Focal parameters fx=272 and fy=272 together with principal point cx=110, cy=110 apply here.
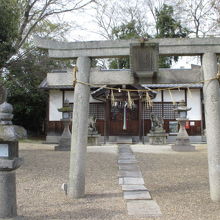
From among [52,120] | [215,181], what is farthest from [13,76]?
[215,181]

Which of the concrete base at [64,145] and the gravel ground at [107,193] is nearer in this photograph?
the gravel ground at [107,193]

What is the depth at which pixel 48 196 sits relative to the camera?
523 centimetres

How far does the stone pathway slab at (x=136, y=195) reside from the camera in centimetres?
509

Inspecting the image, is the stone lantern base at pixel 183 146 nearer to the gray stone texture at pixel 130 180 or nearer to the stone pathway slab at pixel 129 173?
the stone pathway slab at pixel 129 173

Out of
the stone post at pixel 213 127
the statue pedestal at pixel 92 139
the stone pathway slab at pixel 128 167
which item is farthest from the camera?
the statue pedestal at pixel 92 139

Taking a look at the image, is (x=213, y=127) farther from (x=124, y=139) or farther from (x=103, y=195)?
(x=124, y=139)

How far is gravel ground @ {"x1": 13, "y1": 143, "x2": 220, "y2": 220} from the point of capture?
4.22m

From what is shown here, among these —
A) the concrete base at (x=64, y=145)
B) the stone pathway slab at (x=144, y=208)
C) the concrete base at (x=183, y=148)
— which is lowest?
the stone pathway slab at (x=144, y=208)

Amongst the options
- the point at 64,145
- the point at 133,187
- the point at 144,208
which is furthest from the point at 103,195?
the point at 64,145

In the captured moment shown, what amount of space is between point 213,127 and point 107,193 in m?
2.42

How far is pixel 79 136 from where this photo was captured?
199 inches

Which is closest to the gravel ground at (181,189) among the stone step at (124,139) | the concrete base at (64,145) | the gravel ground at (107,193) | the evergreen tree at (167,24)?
the gravel ground at (107,193)

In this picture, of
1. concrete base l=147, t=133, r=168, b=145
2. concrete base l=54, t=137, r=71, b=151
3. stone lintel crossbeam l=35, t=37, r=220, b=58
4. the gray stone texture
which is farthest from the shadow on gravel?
concrete base l=147, t=133, r=168, b=145

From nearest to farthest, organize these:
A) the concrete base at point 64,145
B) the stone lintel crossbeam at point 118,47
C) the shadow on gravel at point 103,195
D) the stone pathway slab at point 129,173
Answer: the stone lintel crossbeam at point 118,47 → the shadow on gravel at point 103,195 → the stone pathway slab at point 129,173 → the concrete base at point 64,145
